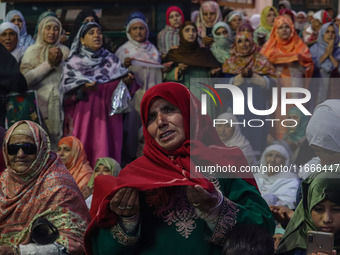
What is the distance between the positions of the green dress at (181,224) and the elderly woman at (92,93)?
437 cm

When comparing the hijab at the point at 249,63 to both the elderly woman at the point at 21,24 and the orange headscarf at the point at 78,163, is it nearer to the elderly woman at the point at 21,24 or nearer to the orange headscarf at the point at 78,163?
the orange headscarf at the point at 78,163

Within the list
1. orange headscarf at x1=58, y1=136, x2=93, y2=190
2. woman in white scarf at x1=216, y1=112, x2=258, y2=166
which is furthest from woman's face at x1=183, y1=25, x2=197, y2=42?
woman in white scarf at x1=216, y1=112, x2=258, y2=166

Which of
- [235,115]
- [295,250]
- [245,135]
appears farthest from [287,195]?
[295,250]

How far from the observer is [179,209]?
11.2ft

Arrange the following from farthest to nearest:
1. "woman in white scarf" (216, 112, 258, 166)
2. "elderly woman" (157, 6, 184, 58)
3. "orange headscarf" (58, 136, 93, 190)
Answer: "elderly woman" (157, 6, 184, 58)
"orange headscarf" (58, 136, 93, 190)
"woman in white scarf" (216, 112, 258, 166)

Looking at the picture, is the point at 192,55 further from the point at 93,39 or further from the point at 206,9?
the point at 206,9

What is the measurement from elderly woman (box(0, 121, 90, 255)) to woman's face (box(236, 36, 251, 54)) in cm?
439

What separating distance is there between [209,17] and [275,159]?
4.48m

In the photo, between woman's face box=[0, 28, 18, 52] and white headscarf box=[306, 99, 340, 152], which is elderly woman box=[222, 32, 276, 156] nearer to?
woman's face box=[0, 28, 18, 52]

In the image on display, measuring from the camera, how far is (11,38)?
8.46 meters

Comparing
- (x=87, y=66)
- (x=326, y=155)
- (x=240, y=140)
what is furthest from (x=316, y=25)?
(x=326, y=155)

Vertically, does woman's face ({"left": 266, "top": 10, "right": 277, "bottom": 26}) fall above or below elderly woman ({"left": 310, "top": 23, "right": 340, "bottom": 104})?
above

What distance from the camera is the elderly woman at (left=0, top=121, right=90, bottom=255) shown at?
4.35 m

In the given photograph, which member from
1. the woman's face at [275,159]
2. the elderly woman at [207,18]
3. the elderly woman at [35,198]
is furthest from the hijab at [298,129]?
the elderly woman at [207,18]
